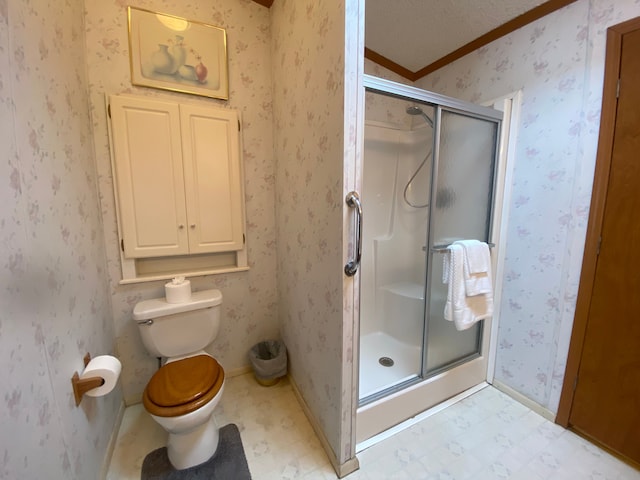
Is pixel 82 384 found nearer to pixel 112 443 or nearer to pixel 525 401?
pixel 112 443

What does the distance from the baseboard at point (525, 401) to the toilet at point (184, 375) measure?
1708 millimetres

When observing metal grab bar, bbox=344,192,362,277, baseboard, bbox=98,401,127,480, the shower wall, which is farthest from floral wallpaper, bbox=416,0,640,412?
baseboard, bbox=98,401,127,480

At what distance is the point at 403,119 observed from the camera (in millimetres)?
1689

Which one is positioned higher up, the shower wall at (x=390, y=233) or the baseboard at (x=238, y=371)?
the shower wall at (x=390, y=233)

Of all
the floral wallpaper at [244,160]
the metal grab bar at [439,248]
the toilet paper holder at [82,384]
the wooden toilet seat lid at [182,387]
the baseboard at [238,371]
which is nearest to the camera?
the toilet paper holder at [82,384]

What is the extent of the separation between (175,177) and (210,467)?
59.0 inches

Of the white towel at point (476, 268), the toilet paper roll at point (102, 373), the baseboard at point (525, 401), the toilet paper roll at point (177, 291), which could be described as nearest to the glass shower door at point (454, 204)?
the white towel at point (476, 268)

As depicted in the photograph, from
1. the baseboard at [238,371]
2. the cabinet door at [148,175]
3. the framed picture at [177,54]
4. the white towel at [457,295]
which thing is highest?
the framed picture at [177,54]

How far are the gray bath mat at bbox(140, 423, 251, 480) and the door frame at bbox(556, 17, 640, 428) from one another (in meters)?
1.68

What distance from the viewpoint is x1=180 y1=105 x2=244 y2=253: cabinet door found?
4.85 ft

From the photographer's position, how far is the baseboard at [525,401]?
1.40 metres

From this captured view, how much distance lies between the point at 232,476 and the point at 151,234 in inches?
50.6

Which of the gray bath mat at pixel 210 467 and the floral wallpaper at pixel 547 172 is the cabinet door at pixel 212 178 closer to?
the gray bath mat at pixel 210 467

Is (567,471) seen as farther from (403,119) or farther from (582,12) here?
(582,12)
